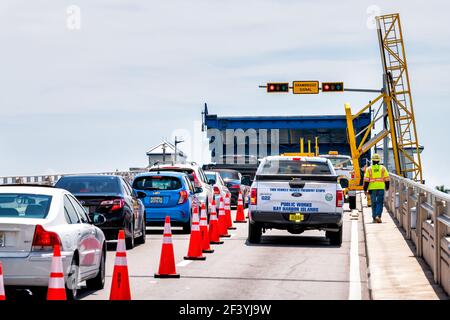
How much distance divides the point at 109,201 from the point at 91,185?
79 cm

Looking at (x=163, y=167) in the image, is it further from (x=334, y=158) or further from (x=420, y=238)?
(x=334, y=158)

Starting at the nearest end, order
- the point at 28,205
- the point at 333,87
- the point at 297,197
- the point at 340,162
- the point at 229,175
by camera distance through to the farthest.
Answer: the point at 28,205 < the point at 297,197 < the point at 229,175 < the point at 340,162 < the point at 333,87

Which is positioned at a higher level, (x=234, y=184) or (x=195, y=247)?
(x=234, y=184)

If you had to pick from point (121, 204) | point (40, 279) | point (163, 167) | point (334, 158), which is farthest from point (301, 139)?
point (40, 279)

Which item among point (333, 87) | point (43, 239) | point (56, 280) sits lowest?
point (56, 280)

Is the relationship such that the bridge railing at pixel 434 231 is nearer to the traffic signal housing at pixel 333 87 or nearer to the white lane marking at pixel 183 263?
the white lane marking at pixel 183 263

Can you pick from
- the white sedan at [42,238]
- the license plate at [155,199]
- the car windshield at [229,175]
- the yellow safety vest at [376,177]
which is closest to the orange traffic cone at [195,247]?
the white sedan at [42,238]

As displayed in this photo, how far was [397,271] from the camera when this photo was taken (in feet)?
49.3

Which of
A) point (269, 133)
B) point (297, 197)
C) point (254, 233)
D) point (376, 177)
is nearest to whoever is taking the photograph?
point (297, 197)

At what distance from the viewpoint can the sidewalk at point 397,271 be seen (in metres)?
12.4

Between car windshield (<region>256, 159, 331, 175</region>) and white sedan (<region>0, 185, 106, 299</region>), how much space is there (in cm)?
1008

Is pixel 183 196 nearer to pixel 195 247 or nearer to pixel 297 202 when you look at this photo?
pixel 297 202

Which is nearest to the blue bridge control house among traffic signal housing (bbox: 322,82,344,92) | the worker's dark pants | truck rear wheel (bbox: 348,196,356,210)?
traffic signal housing (bbox: 322,82,344,92)

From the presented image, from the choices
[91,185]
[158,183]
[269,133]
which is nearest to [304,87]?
[269,133]
